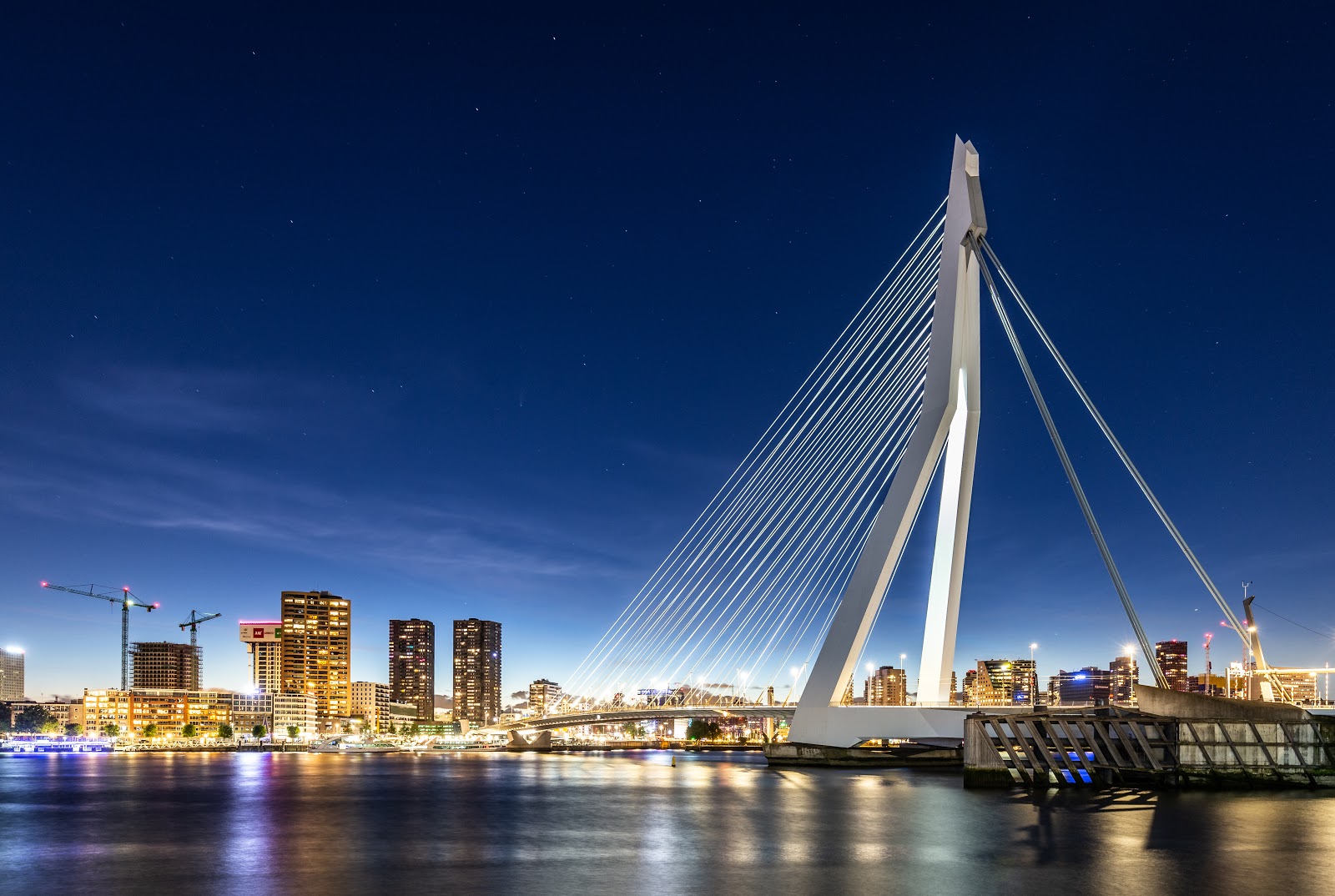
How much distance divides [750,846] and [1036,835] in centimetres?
545

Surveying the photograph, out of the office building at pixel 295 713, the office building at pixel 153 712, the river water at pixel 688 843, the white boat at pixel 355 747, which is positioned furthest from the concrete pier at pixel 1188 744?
the office building at pixel 295 713

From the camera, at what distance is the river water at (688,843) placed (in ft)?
52.7

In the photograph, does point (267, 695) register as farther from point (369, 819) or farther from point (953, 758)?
point (369, 819)

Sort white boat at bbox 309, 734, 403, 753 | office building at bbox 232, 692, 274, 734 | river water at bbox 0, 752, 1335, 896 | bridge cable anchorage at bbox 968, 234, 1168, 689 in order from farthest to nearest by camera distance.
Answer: office building at bbox 232, 692, 274, 734 → white boat at bbox 309, 734, 403, 753 → bridge cable anchorage at bbox 968, 234, 1168, 689 → river water at bbox 0, 752, 1335, 896

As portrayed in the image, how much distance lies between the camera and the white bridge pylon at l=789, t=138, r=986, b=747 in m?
33.5

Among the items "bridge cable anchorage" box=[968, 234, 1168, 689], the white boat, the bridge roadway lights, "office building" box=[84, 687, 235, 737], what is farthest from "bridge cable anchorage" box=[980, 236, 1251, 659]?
"office building" box=[84, 687, 235, 737]

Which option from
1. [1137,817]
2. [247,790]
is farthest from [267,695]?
[1137,817]

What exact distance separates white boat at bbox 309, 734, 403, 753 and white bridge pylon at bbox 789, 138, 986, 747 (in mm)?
84614

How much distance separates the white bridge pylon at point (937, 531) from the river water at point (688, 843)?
88.9 inches

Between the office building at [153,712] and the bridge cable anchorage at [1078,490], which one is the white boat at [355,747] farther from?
the bridge cable anchorage at [1078,490]

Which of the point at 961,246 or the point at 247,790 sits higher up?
the point at 961,246

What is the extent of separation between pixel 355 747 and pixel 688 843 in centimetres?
11383

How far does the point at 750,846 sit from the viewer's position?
64.7 feet

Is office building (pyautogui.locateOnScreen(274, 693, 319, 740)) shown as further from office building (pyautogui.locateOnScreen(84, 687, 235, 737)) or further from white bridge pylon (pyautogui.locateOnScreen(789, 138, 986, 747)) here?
→ white bridge pylon (pyautogui.locateOnScreen(789, 138, 986, 747))
